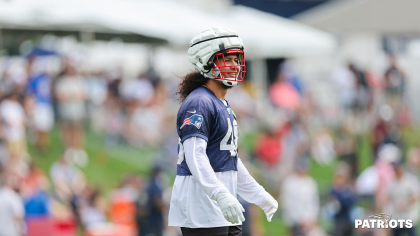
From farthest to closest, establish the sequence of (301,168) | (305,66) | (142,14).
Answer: (305,66), (142,14), (301,168)

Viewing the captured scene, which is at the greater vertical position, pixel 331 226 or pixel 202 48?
pixel 202 48

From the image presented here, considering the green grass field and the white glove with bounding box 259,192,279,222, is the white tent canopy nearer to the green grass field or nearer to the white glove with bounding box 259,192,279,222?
the green grass field

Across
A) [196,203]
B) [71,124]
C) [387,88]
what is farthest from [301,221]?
[196,203]

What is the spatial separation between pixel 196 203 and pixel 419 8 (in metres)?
5.47

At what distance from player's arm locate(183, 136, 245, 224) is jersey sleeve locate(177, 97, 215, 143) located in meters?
0.04

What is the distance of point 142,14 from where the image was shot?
17.7 metres

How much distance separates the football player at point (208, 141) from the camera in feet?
10.9

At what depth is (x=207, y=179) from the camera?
129 inches

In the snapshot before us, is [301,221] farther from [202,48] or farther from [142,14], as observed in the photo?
[142,14]

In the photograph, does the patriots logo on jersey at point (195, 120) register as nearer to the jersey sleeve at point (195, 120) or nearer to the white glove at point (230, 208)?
the jersey sleeve at point (195, 120)

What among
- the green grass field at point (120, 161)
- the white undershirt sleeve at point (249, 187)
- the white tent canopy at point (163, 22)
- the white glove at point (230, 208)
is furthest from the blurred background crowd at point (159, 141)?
the white glove at point (230, 208)

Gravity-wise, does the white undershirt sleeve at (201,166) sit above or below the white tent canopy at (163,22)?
below

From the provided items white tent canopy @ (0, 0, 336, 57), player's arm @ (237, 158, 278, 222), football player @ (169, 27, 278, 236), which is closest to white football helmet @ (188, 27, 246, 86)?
football player @ (169, 27, 278, 236)

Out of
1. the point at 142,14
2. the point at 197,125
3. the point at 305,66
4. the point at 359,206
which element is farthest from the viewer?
the point at 305,66
